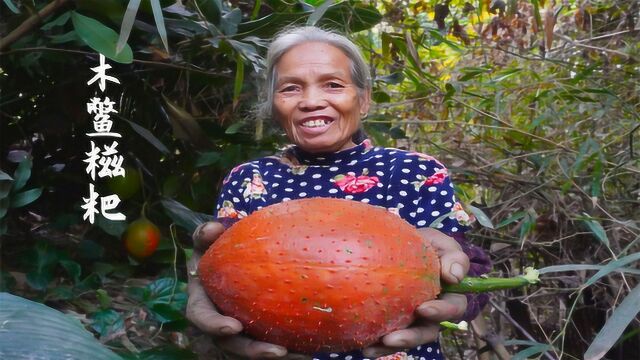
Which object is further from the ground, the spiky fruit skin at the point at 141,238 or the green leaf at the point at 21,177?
the green leaf at the point at 21,177

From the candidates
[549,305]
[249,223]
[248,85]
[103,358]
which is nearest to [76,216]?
[248,85]

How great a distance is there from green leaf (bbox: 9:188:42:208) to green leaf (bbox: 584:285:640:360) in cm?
110

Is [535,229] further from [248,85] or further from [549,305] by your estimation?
[248,85]

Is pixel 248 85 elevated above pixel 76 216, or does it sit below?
above

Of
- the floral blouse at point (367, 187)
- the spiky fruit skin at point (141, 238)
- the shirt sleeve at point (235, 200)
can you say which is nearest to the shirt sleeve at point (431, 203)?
the floral blouse at point (367, 187)

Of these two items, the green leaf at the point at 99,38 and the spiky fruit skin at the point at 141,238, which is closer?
the green leaf at the point at 99,38

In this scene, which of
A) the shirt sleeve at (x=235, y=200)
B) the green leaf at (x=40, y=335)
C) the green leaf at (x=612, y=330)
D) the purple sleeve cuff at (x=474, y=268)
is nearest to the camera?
the green leaf at (x=40, y=335)

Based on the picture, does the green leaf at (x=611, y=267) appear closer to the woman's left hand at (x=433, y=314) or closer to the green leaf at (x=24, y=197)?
the woman's left hand at (x=433, y=314)

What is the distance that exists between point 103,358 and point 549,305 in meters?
1.56

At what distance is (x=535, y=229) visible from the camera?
1.98m

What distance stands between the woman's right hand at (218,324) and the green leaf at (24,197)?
563mm

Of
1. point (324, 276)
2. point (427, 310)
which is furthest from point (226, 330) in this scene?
point (427, 310)

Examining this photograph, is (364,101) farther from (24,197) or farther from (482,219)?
(24,197)

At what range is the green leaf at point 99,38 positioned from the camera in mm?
1371
